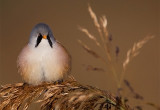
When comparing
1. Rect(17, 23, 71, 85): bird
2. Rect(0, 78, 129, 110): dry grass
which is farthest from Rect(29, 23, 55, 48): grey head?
Rect(0, 78, 129, 110): dry grass

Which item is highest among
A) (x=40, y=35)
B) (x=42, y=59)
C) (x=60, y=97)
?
(x=40, y=35)

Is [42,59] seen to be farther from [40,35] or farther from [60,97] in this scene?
[60,97]

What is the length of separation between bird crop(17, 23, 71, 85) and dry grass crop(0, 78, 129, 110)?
33 cm

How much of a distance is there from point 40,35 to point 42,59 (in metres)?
0.15

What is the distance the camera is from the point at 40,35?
179 cm

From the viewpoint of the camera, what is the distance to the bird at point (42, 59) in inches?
70.8

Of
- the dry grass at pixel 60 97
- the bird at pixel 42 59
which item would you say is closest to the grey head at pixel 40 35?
the bird at pixel 42 59

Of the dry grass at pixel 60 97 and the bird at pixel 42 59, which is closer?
the dry grass at pixel 60 97

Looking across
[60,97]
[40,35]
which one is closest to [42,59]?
[40,35]

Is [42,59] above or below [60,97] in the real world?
above

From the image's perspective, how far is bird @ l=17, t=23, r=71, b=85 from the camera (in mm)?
1798

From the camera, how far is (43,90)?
4.43ft

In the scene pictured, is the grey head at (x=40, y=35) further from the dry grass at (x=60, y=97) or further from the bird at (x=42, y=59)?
the dry grass at (x=60, y=97)

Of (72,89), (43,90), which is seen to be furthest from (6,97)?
(72,89)
